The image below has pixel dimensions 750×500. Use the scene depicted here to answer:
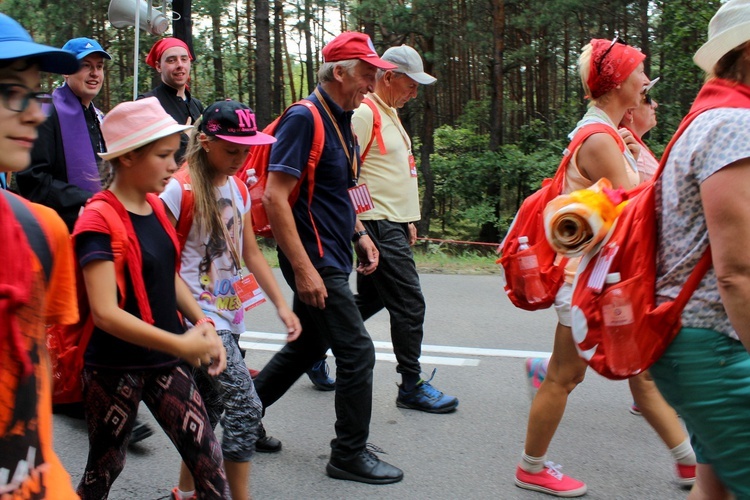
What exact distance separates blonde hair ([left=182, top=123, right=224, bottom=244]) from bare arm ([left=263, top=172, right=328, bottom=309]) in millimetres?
358

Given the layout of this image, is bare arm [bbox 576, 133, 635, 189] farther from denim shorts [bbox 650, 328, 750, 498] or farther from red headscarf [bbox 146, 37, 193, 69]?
red headscarf [bbox 146, 37, 193, 69]

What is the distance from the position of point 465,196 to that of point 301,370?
1602cm

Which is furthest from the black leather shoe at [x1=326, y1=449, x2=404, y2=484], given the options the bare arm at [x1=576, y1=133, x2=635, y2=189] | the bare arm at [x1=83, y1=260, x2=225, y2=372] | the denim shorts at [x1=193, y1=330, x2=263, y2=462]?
the bare arm at [x1=576, y1=133, x2=635, y2=189]

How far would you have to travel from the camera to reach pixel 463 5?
20.2 m

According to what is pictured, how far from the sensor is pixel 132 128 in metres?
2.67

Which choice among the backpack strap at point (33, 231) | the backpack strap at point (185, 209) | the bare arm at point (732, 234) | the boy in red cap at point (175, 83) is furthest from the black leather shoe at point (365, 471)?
the boy in red cap at point (175, 83)

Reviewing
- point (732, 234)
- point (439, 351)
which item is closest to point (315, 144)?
Result: point (732, 234)

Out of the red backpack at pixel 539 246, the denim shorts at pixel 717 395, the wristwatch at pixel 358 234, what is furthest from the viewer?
the wristwatch at pixel 358 234

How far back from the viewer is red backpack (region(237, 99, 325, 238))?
3615 mm

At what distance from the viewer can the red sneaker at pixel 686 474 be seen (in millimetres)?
3623

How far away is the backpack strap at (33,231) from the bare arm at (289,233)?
191cm

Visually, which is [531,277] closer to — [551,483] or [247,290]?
[551,483]

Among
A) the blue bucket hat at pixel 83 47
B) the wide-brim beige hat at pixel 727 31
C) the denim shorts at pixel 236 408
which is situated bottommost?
the denim shorts at pixel 236 408

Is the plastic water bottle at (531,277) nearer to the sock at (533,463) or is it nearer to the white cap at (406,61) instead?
the sock at (533,463)
